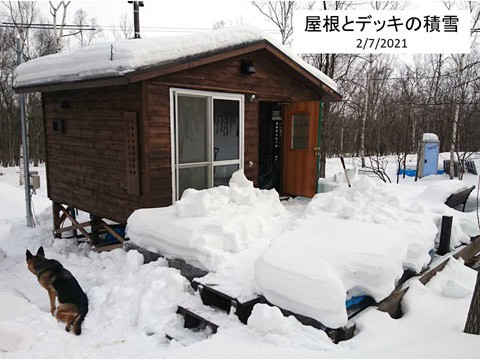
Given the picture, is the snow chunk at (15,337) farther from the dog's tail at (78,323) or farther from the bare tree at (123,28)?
the bare tree at (123,28)

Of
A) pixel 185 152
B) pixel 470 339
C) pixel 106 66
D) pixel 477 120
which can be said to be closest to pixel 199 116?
Result: pixel 185 152

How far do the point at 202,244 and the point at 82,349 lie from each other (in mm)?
1570

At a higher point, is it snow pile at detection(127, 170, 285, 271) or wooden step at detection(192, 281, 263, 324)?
snow pile at detection(127, 170, 285, 271)

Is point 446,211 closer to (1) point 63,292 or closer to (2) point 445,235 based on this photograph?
(2) point 445,235

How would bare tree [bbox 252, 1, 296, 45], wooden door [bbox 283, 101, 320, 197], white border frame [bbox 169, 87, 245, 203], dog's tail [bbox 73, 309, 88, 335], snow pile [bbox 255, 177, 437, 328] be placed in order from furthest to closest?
bare tree [bbox 252, 1, 296, 45] → wooden door [bbox 283, 101, 320, 197] → white border frame [bbox 169, 87, 245, 203] → dog's tail [bbox 73, 309, 88, 335] → snow pile [bbox 255, 177, 437, 328]

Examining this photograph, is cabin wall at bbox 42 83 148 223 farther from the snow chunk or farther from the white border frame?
the snow chunk

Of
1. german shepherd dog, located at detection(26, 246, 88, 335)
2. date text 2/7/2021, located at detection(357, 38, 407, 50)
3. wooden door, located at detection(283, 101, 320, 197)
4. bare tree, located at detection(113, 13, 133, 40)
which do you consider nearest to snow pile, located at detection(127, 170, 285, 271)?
german shepherd dog, located at detection(26, 246, 88, 335)

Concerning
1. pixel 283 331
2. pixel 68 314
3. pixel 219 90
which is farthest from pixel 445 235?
pixel 68 314

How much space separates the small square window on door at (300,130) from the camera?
25.6 ft

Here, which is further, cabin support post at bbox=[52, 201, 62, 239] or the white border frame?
cabin support post at bbox=[52, 201, 62, 239]

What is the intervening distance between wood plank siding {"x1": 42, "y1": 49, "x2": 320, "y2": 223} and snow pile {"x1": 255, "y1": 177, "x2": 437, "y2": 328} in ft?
8.25

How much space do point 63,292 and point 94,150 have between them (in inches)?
126

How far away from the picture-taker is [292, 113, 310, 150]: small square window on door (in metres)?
7.81

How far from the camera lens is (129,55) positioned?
5.01 m
